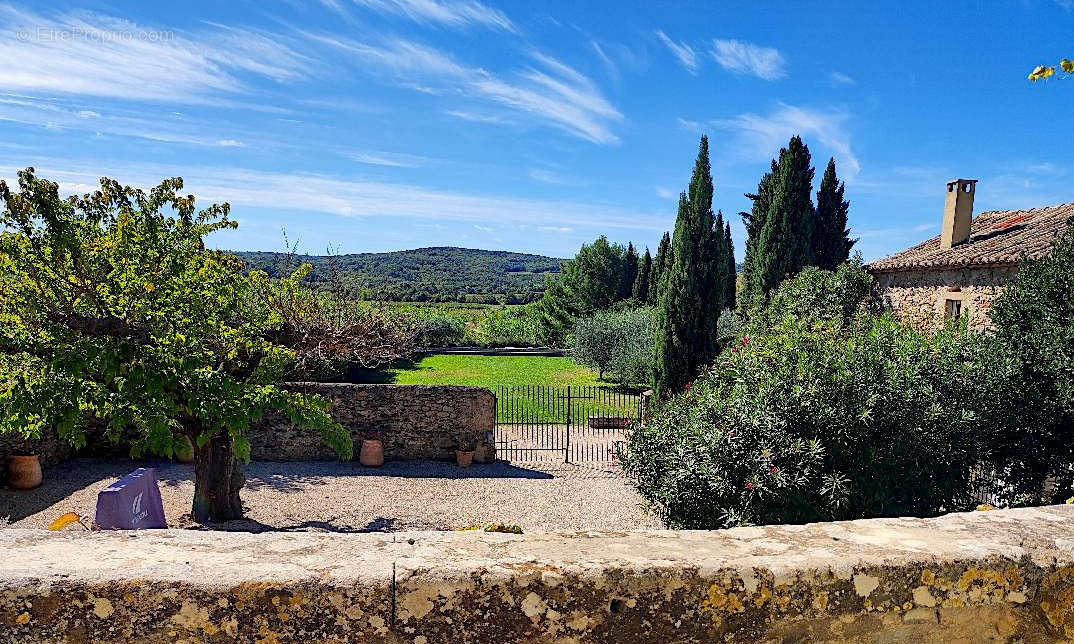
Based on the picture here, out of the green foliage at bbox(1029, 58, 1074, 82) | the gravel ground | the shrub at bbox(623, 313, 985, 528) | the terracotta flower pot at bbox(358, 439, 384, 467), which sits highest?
the green foliage at bbox(1029, 58, 1074, 82)

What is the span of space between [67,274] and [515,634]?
27.7ft

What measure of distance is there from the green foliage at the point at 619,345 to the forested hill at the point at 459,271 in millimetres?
33341

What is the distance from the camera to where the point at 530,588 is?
1.52 metres

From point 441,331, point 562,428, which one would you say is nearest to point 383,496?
point 562,428

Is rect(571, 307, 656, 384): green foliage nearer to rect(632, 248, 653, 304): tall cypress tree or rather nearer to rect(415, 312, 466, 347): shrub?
rect(632, 248, 653, 304): tall cypress tree

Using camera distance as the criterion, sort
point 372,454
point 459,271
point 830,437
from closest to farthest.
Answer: point 830,437 < point 372,454 < point 459,271

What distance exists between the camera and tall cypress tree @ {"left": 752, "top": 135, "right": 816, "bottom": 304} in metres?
22.9

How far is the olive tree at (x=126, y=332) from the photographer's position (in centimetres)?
762

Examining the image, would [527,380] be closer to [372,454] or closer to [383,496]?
[372,454]

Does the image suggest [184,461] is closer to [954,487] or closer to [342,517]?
[342,517]

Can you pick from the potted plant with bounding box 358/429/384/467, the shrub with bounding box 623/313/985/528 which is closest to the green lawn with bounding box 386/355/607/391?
the potted plant with bounding box 358/429/384/467

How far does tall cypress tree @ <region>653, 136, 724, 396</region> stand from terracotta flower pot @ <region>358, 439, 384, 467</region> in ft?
35.1

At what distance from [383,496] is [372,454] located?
232cm

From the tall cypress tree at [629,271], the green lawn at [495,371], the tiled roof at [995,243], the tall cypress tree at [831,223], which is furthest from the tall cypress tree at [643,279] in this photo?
Result: the tiled roof at [995,243]
